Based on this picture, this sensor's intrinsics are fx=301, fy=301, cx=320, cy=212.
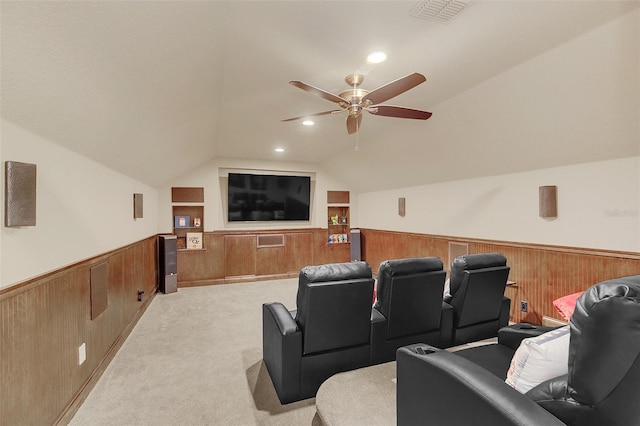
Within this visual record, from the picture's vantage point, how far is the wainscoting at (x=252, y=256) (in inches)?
240

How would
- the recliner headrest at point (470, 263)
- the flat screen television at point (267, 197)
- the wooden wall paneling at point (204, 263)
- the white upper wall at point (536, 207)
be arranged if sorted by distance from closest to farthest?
the recliner headrest at point (470, 263) → the white upper wall at point (536, 207) → the wooden wall paneling at point (204, 263) → the flat screen television at point (267, 197)

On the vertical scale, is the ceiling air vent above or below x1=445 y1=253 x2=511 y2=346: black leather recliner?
above

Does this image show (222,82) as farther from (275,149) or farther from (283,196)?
(283,196)

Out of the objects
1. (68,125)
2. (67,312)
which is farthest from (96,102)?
(67,312)

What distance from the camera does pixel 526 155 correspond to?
349 centimetres

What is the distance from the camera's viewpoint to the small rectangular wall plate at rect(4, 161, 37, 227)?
1.57 metres

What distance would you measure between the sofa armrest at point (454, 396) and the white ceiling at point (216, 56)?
6.54 feet

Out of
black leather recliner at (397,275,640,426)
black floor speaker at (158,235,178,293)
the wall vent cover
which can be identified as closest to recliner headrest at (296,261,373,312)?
black leather recliner at (397,275,640,426)

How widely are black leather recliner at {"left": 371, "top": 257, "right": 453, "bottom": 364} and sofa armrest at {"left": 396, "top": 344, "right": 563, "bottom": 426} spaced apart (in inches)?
33.9

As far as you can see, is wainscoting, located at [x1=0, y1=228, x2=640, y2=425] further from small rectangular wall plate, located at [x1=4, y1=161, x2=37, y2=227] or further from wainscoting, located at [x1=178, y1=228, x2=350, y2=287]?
small rectangular wall plate, located at [x1=4, y1=161, x2=37, y2=227]

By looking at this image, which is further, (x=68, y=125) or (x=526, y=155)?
(x=526, y=155)

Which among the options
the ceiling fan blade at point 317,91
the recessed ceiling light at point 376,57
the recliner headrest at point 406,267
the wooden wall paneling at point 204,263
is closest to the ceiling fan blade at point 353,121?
the ceiling fan blade at point 317,91

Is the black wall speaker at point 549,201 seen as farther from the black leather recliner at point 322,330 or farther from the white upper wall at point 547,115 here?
the black leather recliner at point 322,330

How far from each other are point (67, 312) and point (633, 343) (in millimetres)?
3051
